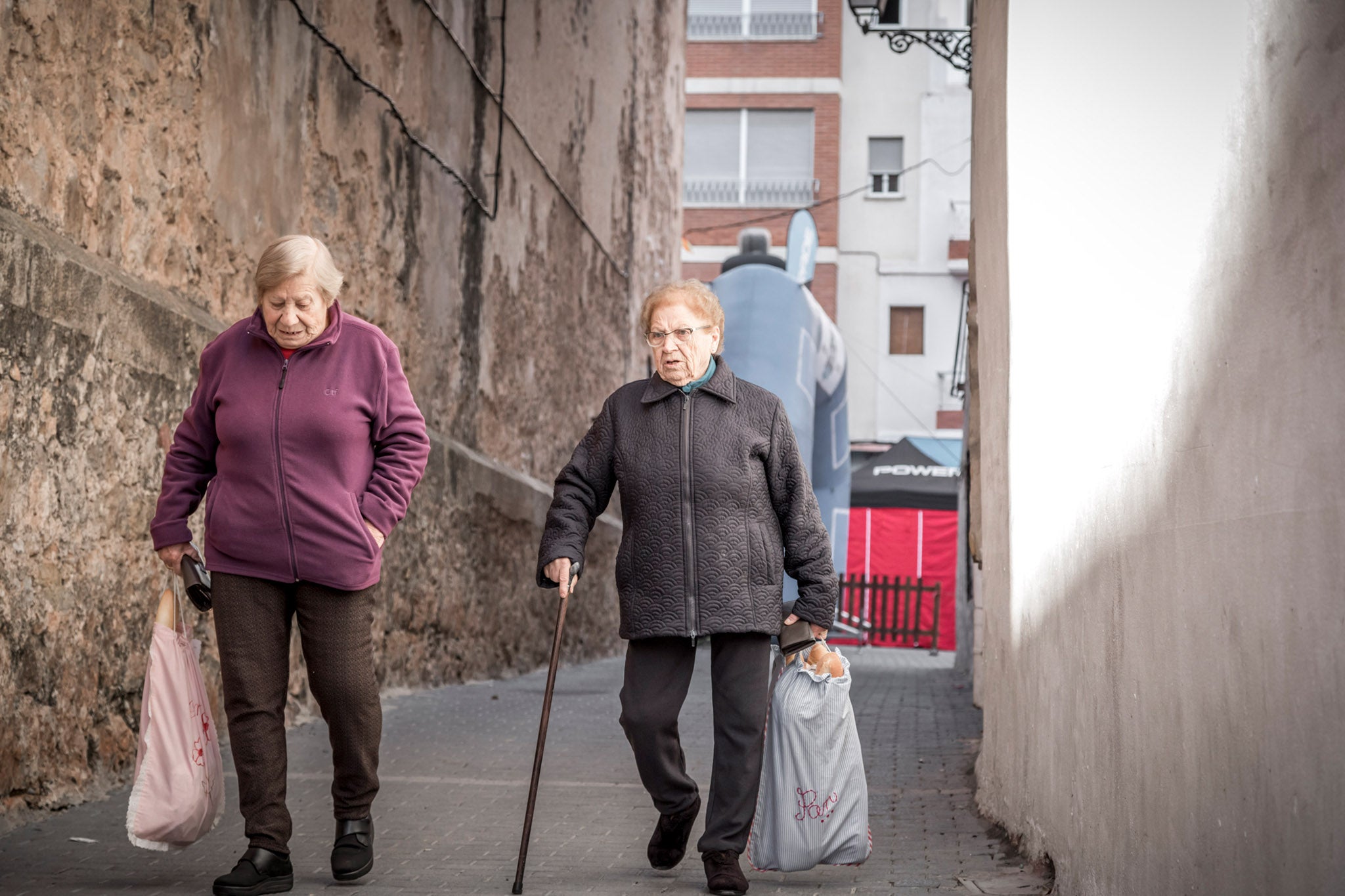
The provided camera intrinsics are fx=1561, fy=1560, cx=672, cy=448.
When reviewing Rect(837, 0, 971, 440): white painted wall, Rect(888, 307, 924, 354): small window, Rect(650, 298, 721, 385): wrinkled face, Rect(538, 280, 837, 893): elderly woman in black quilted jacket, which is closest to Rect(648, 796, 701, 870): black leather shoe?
Rect(538, 280, 837, 893): elderly woman in black quilted jacket

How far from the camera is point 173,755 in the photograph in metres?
3.79

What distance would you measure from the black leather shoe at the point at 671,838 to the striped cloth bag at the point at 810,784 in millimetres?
189

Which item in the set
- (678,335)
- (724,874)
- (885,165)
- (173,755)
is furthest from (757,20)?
(173,755)

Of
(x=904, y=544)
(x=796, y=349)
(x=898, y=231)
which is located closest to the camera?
(x=796, y=349)

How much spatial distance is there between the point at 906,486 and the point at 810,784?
18.3 m

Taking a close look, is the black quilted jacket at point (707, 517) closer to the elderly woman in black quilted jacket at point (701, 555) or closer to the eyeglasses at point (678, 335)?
the elderly woman in black quilted jacket at point (701, 555)

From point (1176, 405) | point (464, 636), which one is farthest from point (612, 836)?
point (464, 636)

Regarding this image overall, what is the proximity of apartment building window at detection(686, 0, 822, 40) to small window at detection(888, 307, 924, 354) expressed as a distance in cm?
566

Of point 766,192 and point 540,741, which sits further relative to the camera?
point 766,192

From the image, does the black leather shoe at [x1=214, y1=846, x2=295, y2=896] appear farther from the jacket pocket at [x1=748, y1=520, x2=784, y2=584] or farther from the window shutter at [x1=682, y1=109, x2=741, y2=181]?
the window shutter at [x1=682, y1=109, x2=741, y2=181]

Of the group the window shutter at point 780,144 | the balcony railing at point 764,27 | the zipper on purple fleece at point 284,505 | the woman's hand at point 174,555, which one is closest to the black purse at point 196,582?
the woman's hand at point 174,555

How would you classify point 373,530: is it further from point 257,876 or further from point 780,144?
point 780,144

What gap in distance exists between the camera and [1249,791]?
2395mm

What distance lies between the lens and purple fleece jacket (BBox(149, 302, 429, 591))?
3.85 m
